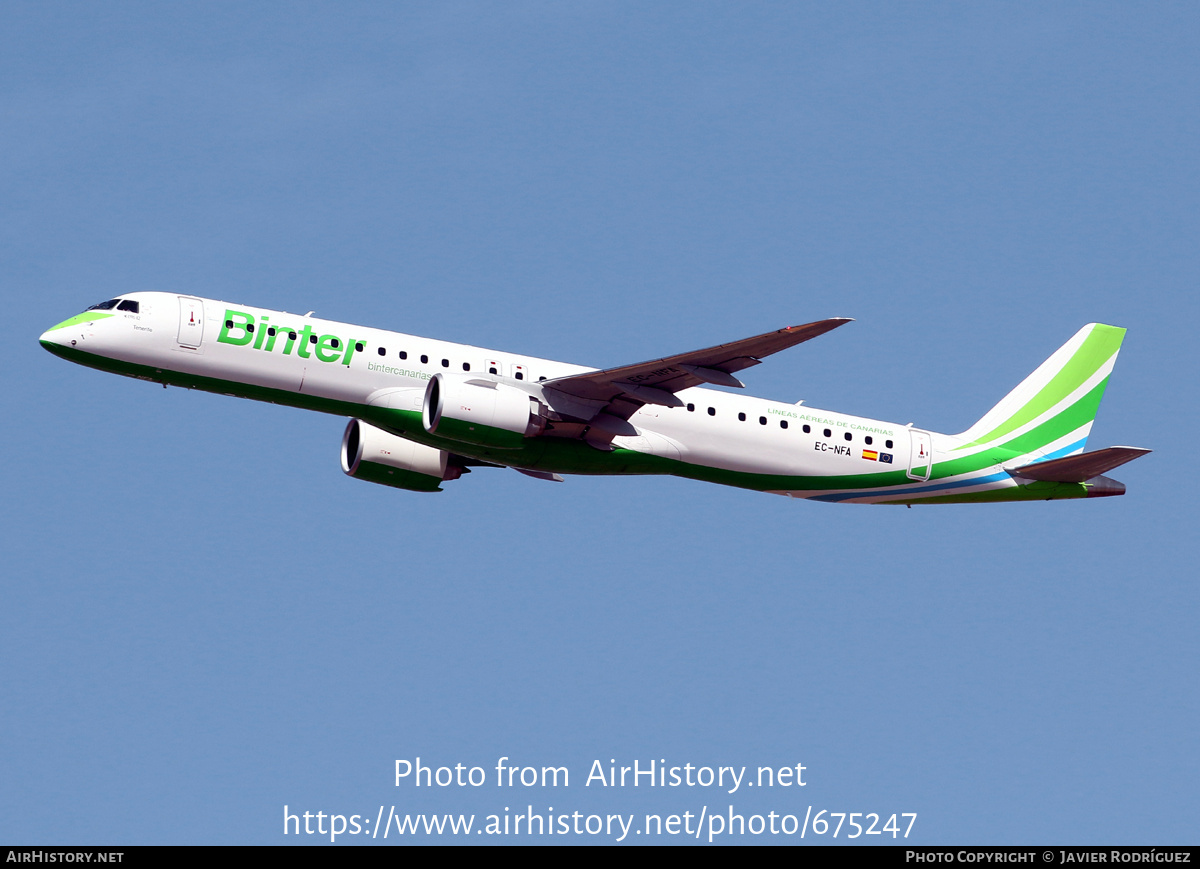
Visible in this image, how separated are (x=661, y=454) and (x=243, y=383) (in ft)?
38.9

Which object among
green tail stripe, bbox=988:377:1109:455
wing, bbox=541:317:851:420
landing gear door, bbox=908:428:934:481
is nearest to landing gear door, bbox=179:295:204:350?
wing, bbox=541:317:851:420

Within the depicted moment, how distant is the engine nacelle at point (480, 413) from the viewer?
41.9 meters

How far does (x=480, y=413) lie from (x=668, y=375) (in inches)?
204

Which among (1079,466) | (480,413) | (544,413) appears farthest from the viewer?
(1079,466)

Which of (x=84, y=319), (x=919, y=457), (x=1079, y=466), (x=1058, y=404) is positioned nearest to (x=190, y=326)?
(x=84, y=319)

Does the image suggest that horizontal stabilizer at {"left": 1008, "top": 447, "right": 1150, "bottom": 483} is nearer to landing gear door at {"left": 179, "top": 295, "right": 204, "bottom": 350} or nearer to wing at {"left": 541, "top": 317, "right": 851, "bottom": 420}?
wing at {"left": 541, "top": 317, "right": 851, "bottom": 420}

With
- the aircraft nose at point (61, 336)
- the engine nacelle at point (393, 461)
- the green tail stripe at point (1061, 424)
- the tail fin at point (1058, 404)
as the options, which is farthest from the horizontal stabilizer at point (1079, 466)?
the aircraft nose at point (61, 336)

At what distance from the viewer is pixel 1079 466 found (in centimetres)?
4703

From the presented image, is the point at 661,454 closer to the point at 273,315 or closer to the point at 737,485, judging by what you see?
the point at 737,485

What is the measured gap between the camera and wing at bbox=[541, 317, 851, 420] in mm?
39781

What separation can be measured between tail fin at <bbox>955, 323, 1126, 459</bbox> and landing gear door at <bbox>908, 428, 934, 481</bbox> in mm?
1644

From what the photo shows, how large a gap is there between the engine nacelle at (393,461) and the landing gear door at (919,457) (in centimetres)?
1397

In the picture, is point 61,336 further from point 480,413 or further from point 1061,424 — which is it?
point 1061,424
